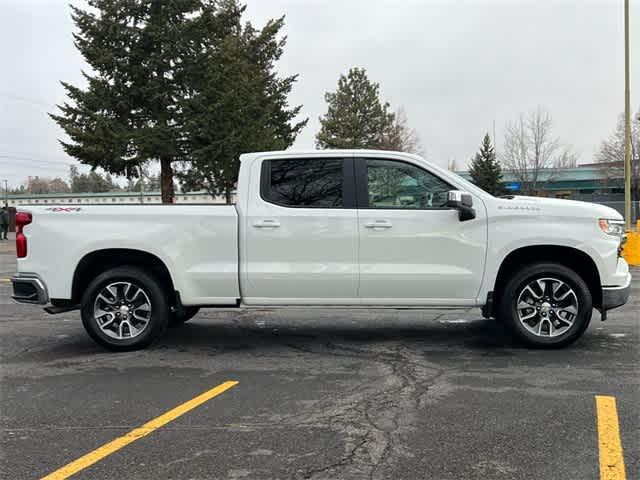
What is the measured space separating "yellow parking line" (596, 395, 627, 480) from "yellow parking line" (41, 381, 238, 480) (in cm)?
283

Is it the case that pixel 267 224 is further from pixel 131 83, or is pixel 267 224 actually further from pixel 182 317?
pixel 131 83

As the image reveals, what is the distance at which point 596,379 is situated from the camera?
205 inches

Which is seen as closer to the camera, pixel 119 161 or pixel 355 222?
pixel 355 222

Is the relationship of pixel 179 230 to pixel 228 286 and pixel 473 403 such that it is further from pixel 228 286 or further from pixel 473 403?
pixel 473 403

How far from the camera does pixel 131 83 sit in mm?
29578

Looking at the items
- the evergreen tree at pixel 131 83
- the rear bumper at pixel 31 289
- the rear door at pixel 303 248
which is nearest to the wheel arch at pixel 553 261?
the rear door at pixel 303 248

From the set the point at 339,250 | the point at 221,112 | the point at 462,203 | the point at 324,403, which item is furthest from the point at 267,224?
the point at 221,112

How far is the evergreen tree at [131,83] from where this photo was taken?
28.6 m

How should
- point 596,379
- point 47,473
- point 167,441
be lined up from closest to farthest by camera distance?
point 47,473 → point 167,441 → point 596,379

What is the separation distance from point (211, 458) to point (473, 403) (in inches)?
81.2

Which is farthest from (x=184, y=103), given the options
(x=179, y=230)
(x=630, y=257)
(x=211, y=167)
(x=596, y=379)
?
(x=596, y=379)

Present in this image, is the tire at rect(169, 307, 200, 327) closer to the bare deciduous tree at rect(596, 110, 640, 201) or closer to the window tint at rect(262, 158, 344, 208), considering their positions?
the window tint at rect(262, 158, 344, 208)

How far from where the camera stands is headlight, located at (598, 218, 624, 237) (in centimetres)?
609

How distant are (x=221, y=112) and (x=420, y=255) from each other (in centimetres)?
2513
